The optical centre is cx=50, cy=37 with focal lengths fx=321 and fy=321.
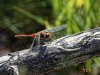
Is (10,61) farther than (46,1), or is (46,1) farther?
(46,1)

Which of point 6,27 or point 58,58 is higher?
point 6,27

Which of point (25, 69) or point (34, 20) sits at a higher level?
point (34, 20)

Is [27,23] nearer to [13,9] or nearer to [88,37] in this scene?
[13,9]


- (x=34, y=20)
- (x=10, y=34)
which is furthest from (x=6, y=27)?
(x=34, y=20)

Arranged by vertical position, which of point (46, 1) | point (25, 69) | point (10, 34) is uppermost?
point (46, 1)

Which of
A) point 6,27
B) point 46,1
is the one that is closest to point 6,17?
point 6,27

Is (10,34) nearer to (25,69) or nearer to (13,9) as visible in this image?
(13,9)
